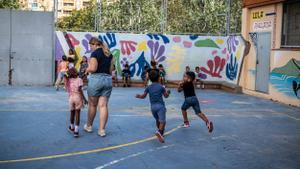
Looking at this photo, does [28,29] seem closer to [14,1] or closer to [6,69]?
[6,69]

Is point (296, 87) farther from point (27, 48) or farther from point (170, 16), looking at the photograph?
point (27, 48)

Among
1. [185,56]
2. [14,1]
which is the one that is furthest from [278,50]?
[14,1]

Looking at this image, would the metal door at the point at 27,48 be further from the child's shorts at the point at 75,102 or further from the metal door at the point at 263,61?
the child's shorts at the point at 75,102

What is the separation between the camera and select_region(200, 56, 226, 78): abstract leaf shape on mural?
872 inches

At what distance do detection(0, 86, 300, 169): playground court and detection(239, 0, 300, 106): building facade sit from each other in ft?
5.90

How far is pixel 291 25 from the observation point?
54.0 ft

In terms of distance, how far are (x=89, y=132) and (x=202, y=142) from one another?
2277 millimetres

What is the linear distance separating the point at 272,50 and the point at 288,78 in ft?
5.08

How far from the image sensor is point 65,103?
46.8 ft

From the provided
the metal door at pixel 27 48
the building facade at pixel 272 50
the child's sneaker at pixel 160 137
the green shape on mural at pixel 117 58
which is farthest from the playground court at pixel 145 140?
the green shape on mural at pixel 117 58

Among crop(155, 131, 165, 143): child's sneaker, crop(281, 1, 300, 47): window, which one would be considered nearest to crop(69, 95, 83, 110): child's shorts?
crop(155, 131, 165, 143): child's sneaker

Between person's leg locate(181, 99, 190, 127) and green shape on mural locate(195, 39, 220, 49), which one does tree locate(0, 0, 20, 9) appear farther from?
person's leg locate(181, 99, 190, 127)

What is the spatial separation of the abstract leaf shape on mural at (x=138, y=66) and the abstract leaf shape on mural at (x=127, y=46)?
0.52 m

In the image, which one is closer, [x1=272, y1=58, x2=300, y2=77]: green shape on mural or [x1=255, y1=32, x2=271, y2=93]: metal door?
[x1=272, y1=58, x2=300, y2=77]: green shape on mural
